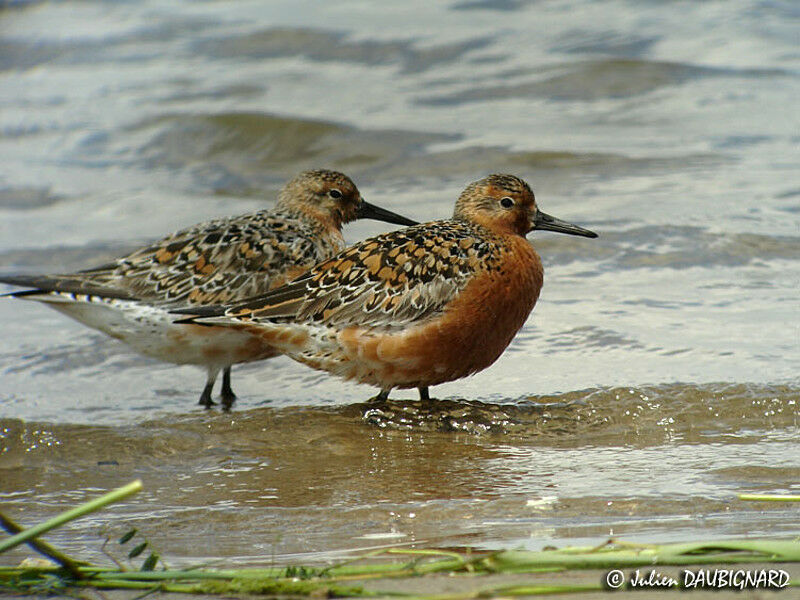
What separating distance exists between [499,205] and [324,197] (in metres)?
1.47

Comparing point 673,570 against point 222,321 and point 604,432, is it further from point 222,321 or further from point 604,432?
point 222,321

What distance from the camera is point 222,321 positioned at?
6984 millimetres

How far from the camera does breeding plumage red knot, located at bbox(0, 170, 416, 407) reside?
293 inches

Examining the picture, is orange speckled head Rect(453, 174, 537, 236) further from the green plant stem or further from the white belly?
the green plant stem

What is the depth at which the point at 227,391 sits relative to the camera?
25.6 feet

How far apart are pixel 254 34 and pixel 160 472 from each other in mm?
12266

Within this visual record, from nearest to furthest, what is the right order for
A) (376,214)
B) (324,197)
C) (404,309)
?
(404,309), (324,197), (376,214)

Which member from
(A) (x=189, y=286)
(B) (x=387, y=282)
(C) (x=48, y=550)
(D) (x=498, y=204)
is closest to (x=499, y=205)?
(D) (x=498, y=204)

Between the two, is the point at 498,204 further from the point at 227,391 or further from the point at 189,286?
the point at 227,391

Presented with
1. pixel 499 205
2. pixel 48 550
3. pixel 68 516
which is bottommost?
pixel 48 550

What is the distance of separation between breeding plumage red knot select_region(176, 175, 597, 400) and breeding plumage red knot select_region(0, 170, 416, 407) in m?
0.38

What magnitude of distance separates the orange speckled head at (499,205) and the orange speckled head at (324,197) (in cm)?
95

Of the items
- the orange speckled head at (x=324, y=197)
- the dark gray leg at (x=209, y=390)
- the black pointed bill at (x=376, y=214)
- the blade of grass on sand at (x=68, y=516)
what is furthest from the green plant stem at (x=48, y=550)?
the black pointed bill at (x=376, y=214)

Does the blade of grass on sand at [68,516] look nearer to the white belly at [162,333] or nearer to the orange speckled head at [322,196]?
the white belly at [162,333]
